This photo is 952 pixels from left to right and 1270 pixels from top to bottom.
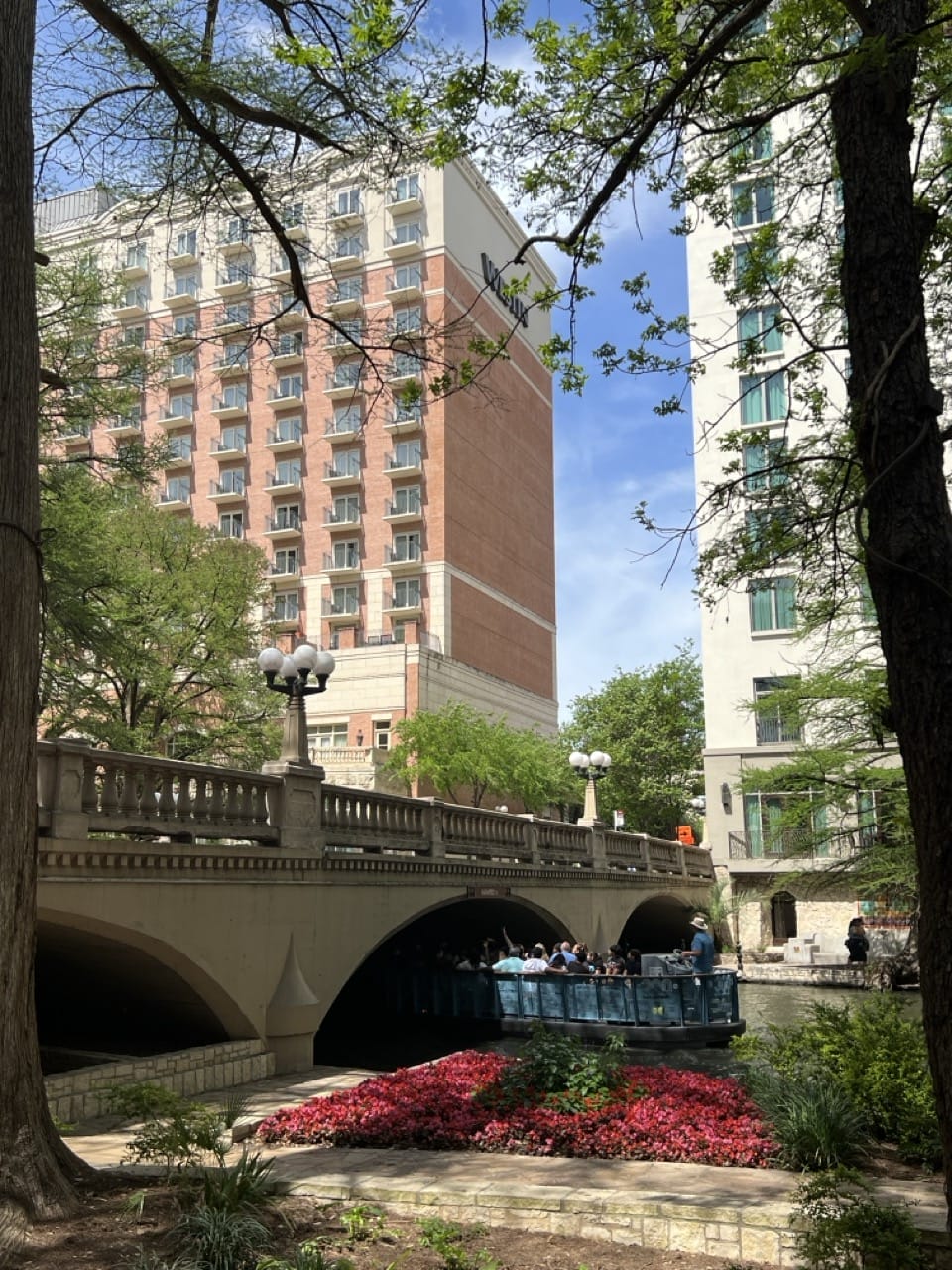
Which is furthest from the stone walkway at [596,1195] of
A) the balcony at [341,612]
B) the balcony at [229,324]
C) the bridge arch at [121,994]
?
the balcony at [341,612]

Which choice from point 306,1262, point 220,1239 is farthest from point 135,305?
point 306,1262

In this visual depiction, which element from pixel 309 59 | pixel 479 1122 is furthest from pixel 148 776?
pixel 309 59

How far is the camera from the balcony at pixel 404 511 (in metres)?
58.2

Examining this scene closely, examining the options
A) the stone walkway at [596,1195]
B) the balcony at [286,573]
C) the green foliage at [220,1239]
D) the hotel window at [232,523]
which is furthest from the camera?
the hotel window at [232,523]

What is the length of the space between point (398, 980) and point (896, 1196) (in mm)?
21164

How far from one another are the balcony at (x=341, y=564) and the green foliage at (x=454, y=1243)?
5277cm

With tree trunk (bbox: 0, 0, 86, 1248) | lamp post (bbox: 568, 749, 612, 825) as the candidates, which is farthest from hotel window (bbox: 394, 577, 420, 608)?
tree trunk (bbox: 0, 0, 86, 1248)

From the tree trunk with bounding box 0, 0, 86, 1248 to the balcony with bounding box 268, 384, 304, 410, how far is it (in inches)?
2159

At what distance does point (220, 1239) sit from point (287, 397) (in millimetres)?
58422

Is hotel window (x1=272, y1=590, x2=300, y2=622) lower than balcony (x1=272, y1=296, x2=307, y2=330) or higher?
higher

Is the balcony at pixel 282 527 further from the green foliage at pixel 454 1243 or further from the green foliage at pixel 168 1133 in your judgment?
the green foliage at pixel 454 1243

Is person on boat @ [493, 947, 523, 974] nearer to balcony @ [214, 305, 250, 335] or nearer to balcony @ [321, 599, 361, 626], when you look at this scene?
balcony @ [214, 305, 250, 335]

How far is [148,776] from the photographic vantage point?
1423 cm

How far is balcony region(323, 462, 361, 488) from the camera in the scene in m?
60.1
